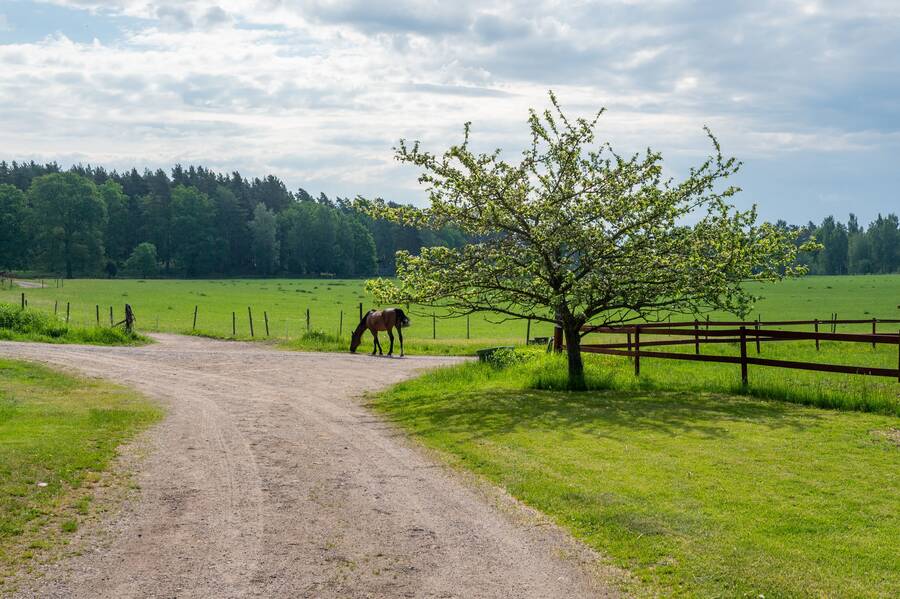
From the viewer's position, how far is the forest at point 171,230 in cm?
12350

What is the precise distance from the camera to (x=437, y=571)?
766 centimetres

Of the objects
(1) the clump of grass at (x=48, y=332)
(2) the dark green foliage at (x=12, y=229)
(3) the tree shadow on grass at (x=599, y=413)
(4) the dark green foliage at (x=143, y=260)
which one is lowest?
(3) the tree shadow on grass at (x=599, y=413)

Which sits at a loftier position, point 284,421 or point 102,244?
point 102,244

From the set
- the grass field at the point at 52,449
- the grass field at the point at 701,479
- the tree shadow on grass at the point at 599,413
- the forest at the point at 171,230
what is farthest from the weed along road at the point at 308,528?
the forest at the point at 171,230

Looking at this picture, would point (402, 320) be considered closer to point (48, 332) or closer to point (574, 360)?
point (574, 360)

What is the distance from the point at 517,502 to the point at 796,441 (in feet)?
19.5

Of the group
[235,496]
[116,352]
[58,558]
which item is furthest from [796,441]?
[116,352]

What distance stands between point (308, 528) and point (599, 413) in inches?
353

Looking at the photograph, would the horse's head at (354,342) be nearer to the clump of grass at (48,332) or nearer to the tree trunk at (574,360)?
the clump of grass at (48,332)

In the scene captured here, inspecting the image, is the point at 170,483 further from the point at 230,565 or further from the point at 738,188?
the point at 738,188

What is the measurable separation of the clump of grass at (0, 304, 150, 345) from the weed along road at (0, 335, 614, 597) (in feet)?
74.6

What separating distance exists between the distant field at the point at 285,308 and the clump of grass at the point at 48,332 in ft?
23.4

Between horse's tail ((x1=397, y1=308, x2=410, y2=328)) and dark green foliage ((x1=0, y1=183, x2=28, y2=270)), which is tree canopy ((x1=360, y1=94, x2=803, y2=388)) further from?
dark green foliage ((x1=0, y1=183, x2=28, y2=270))

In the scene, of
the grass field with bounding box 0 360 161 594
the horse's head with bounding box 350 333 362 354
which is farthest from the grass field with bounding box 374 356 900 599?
the horse's head with bounding box 350 333 362 354
